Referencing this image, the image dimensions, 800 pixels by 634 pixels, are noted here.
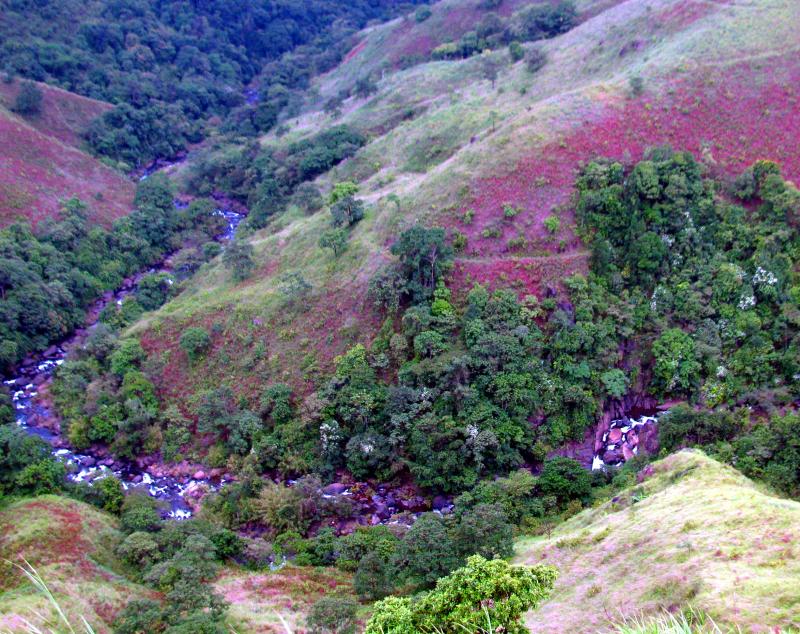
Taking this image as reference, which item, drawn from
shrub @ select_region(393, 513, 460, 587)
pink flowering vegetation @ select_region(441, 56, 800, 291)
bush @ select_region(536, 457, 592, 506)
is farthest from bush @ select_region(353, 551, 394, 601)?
pink flowering vegetation @ select_region(441, 56, 800, 291)

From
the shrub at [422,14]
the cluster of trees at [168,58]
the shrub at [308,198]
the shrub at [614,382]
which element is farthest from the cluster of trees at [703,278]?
the shrub at [422,14]

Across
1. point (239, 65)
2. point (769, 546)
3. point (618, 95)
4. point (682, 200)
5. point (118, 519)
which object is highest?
point (239, 65)

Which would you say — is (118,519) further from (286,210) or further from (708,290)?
(708,290)

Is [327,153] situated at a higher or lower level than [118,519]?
higher

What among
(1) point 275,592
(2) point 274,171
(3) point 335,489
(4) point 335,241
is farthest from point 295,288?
(2) point 274,171

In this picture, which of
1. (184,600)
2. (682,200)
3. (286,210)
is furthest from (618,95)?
(184,600)

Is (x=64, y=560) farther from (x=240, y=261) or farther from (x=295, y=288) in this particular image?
(x=240, y=261)

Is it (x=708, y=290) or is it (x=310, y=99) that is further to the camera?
(x=310, y=99)

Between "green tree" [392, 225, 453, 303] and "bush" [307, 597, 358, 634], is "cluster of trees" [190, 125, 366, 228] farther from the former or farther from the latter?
"bush" [307, 597, 358, 634]
